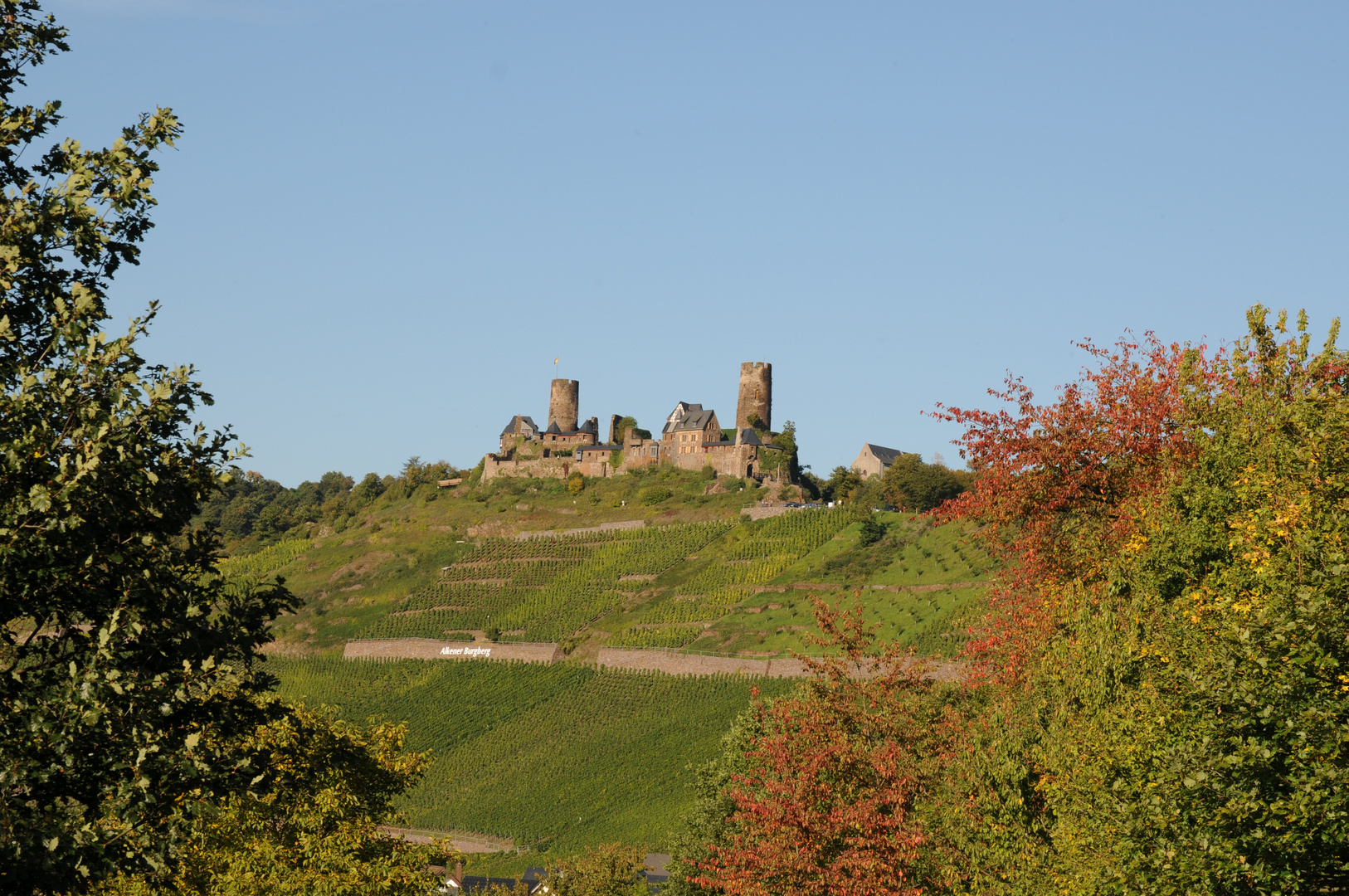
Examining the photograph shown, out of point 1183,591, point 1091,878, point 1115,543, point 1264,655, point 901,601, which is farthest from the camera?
point 901,601

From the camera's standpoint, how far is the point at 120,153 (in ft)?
39.5

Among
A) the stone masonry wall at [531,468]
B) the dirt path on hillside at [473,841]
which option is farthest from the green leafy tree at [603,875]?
the stone masonry wall at [531,468]

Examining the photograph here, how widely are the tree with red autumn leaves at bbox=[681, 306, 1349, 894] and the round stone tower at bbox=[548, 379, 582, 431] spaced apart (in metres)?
128

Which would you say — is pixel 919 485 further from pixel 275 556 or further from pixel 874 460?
pixel 275 556

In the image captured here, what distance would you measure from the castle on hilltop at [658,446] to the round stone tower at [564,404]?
6.56 ft

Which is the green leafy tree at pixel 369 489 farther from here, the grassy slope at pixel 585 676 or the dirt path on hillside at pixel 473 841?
the dirt path on hillside at pixel 473 841

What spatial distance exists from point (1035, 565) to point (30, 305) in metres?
Answer: 19.1

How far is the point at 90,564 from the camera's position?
429 inches

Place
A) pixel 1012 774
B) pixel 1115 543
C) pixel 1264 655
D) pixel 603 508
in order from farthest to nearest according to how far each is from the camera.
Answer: pixel 603 508 < pixel 1115 543 < pixel 1012 774 < pixel 1264 655

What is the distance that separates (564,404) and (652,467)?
21.5m

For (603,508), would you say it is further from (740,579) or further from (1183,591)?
(1183,591)

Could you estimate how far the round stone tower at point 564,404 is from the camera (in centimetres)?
15562

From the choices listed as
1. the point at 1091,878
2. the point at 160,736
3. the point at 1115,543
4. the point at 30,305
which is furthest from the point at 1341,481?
the point at 30,305

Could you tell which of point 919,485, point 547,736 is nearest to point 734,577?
point 919,485
